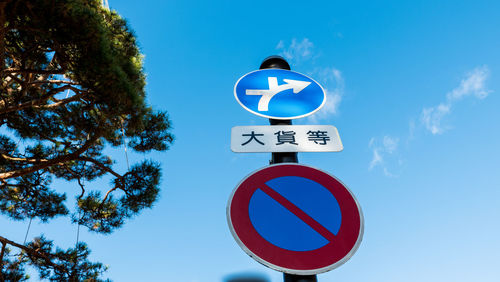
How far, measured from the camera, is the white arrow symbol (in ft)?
5.35

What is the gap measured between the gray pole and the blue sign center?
0.32 ft

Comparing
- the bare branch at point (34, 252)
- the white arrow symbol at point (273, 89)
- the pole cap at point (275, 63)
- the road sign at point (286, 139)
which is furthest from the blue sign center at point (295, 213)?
the bare branch at point (34, 252)

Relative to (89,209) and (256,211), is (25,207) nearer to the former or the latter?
(89,209)

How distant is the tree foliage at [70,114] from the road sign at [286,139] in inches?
103

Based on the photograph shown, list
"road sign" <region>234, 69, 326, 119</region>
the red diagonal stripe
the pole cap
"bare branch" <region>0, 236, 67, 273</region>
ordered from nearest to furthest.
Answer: the red diagonal stripe, "road sign" <region>234, 69, 326, 119</region>, the pole cap, "bare branch" <region>0, 236, 67, 273</region>

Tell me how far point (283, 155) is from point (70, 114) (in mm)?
3939

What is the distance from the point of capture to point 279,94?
1675 mm

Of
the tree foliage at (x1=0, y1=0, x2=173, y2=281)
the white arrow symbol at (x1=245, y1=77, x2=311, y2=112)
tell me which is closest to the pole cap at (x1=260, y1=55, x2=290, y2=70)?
the white arrow symbol at (x1=245, y1=77, x2=311, y2=112)

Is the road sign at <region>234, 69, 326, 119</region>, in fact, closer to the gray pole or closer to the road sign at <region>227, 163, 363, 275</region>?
the gray pole

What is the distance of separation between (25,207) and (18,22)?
14.0 feet

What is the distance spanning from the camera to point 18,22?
11.4 feet

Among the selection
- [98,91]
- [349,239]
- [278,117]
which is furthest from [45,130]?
[349,239]

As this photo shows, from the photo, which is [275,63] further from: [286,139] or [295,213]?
[295,213]

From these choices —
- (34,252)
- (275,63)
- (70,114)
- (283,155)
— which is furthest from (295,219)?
(34,252)
